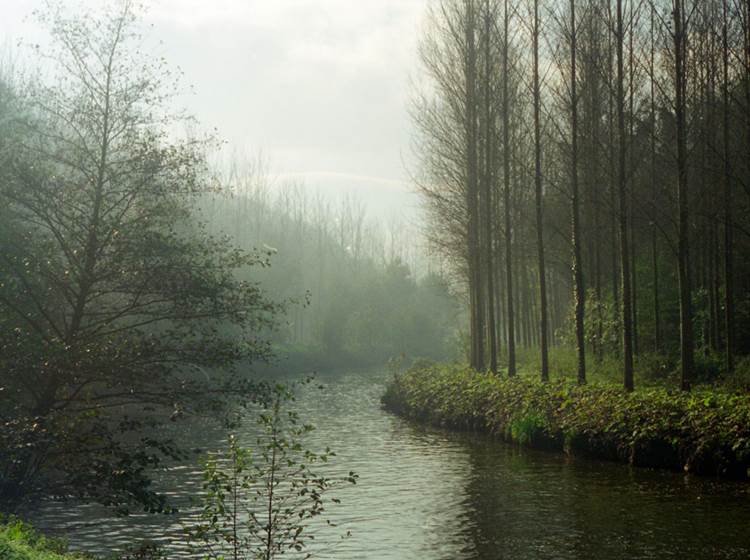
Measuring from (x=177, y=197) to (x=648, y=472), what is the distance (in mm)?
10052

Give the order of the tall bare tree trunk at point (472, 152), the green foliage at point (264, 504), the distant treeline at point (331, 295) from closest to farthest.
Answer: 1. the green foliage at point (264, 504)
2. the tall bare tree trunk at point (472, 152)
3. the distant treeline at point (331, 295)

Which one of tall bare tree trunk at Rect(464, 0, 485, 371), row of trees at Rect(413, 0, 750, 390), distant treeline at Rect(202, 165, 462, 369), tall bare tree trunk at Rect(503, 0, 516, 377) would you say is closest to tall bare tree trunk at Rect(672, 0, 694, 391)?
row of trees at Rect(413, 0, 750, 390)

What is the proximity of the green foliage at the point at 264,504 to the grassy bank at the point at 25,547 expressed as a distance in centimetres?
136

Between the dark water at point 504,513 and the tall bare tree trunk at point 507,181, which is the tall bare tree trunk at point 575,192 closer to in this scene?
the tall bare tree trunk at point 507,181

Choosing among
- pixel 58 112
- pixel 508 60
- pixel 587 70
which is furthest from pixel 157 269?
pixel 508 60

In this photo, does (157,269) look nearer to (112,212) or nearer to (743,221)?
(112,212)

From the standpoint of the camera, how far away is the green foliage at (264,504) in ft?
24.7

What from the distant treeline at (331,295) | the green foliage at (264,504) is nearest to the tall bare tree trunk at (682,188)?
the green foliage at (264,504)

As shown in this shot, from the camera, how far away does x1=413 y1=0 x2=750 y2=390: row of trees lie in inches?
811

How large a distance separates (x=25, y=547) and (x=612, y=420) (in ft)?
42.1

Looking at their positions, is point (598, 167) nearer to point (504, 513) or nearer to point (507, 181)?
point (507, 181)

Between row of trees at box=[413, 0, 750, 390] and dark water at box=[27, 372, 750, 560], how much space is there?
153 inches

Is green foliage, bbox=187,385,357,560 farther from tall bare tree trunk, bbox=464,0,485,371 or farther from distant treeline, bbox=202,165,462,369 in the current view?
distant treeline, bbox=202,165,462,369

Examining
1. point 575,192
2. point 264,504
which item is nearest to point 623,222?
point 575,192
